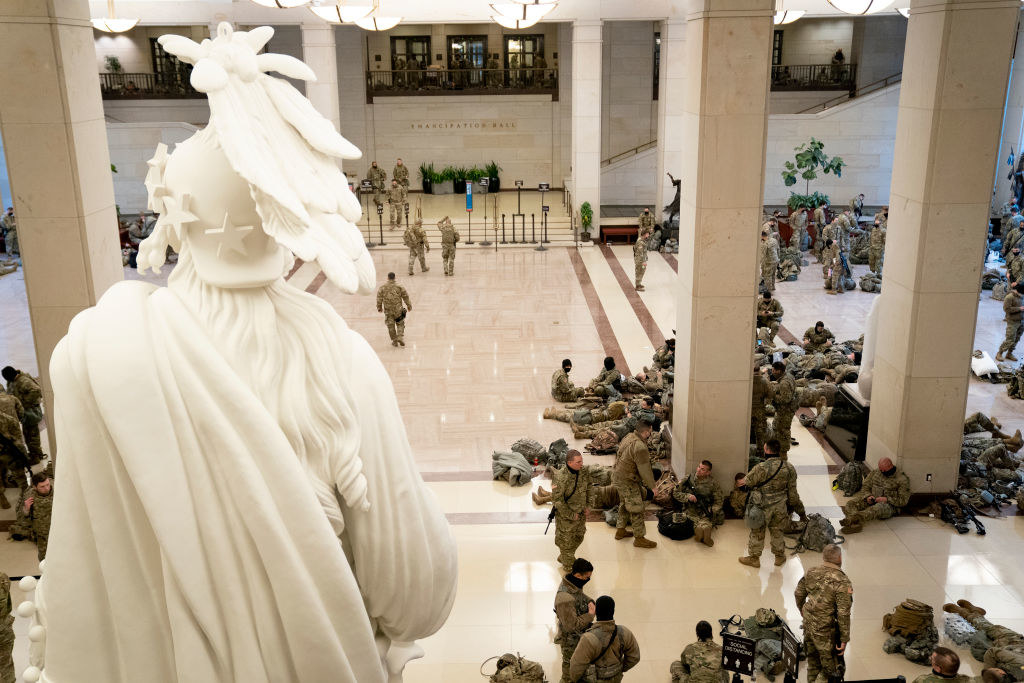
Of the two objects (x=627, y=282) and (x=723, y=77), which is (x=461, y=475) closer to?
(x=723, y=77)

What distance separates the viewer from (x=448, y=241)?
19.5 meters

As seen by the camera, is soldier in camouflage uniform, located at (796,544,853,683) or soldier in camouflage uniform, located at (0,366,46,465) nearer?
soldier in camouflage uniform, located at (796,544,853,683)

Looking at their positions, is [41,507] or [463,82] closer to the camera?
[41,507]

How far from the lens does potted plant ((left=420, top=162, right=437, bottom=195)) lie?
3028cm

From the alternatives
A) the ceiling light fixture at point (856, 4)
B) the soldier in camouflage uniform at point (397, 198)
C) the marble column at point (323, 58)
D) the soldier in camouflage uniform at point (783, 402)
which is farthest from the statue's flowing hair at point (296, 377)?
the soldier in camouflage uniform at point (397, 198)

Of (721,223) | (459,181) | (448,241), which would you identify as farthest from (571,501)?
(459,181)

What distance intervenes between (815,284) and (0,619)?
52.7 feet

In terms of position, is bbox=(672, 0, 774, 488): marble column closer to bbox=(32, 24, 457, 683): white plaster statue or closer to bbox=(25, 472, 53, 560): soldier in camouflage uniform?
bbox=(25, 472, 53, 560): soldier in camouflage uniform

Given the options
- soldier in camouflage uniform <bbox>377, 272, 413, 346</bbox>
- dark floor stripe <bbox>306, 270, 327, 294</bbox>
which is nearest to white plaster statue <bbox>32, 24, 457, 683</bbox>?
soldier in camouflage uniform <bbox>377, 272, 413, 346</bbox>

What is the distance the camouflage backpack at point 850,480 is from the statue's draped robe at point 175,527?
8.45 metres

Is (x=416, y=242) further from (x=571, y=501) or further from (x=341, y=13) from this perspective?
(x=571, y=501)

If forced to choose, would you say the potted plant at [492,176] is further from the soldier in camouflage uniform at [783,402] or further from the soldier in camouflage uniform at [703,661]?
the soldier in camouflage uniform at [703,661]

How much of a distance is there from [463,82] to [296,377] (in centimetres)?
2950

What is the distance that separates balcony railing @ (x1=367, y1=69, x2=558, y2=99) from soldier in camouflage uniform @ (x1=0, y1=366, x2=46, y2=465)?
2116 cm
